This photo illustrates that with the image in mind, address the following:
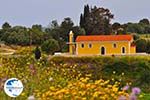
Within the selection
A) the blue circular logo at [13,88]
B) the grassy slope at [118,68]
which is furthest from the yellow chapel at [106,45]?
the blue circular logo at [13,88]

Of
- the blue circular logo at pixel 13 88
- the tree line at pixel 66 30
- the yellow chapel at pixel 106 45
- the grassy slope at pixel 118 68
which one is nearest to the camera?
the blue circular logo at pixel 13 88

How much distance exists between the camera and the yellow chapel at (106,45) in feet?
157

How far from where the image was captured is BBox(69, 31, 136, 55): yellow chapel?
4788cm

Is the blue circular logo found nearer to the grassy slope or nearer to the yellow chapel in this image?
the grassy slope

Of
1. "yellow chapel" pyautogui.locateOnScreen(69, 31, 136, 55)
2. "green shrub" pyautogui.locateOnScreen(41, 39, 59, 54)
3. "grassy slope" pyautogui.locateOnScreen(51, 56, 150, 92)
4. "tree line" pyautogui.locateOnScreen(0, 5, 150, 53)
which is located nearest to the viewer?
"grassy slope" pyautogui.locateOnScreen(51, 56, 150, 92)

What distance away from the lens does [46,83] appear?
9.91 meters

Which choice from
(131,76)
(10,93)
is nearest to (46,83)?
(10,93)

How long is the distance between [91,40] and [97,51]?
3.78 feet

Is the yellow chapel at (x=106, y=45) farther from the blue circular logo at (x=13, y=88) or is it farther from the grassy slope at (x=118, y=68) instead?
the blue circular logo at (x=13, y=88)

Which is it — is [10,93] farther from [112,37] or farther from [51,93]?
[112,37]

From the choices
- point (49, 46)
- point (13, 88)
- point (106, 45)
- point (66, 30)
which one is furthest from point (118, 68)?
point (66, 30)

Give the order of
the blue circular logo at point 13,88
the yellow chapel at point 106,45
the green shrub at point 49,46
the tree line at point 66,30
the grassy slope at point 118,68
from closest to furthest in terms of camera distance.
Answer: the blue circular logo at point 13,88
the grassy slope at point 118,68
the yellow chapel at point 106,45
the green shrub at point 49,46
the tree line at point 66,30

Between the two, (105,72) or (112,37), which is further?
(112,37)

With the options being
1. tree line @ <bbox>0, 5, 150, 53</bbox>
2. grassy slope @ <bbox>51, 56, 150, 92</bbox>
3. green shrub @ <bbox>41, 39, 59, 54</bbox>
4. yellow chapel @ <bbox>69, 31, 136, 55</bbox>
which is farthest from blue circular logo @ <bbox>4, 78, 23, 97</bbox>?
tree line @ <bbox>0, 5, 150, 53</bbox>
